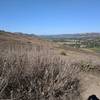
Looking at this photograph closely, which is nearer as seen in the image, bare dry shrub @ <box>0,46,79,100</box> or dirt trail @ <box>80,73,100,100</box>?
bare dry shrub @ <box>0,46,79,100</box>

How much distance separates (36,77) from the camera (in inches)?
219

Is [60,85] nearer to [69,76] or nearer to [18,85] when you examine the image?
[69,76]

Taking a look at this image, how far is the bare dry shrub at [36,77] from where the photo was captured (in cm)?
509

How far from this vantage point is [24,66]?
562 centimetres

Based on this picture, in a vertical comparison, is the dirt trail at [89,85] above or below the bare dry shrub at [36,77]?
below

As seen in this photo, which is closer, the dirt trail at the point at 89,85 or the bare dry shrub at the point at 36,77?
the bare dry shrub at the point at 36,77

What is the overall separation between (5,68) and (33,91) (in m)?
0.82

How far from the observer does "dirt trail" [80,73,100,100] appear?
6.25 m

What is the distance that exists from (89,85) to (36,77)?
208cm

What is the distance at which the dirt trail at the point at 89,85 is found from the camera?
20.5 feet

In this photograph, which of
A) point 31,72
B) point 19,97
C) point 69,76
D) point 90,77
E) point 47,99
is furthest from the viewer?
point 90,77

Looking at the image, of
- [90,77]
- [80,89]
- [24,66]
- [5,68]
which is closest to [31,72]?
[24,66]

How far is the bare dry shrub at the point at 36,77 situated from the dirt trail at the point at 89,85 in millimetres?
277

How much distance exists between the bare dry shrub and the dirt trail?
10.9 inches
